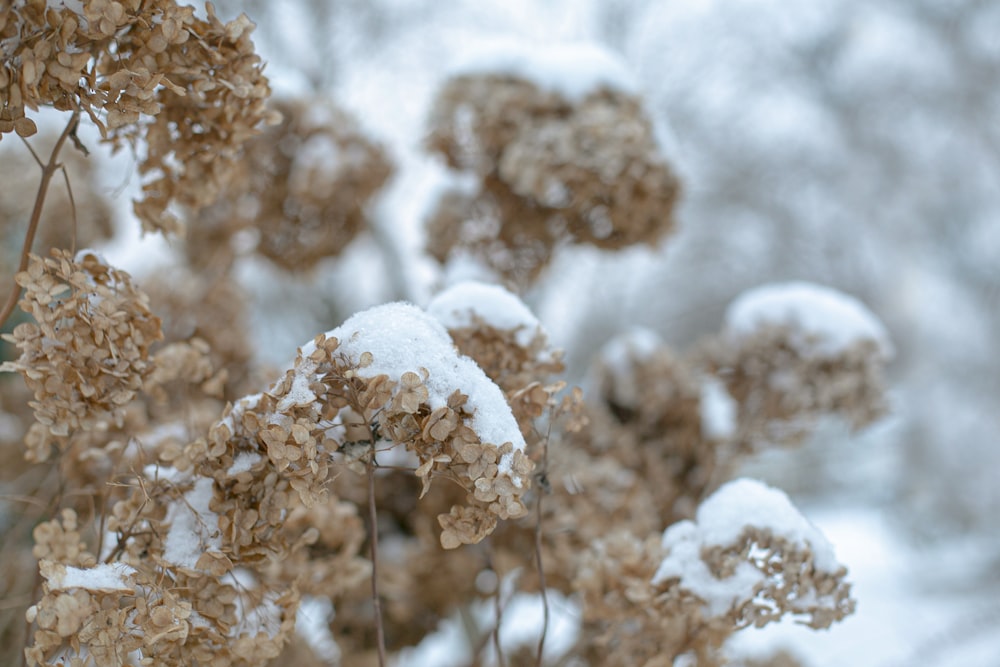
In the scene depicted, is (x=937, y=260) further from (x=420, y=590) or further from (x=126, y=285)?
(x=126, y=285)

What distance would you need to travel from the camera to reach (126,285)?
15.2 inches

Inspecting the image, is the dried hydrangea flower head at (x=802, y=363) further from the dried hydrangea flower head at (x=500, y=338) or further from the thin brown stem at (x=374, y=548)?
the thin brown stem at (x=374, y=548)

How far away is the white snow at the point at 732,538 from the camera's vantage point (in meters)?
0.41

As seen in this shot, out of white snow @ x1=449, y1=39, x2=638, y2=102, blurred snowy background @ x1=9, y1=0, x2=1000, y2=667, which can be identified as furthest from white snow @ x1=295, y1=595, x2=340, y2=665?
blurred snowy background @ x1=9, y1=0, x2=1000, y2=667

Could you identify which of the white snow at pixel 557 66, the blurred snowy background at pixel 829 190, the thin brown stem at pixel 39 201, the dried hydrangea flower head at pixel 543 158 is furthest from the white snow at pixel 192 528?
the blurred snowy background at pixel 829 190

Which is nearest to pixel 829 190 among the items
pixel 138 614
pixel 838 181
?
pixel 838 181

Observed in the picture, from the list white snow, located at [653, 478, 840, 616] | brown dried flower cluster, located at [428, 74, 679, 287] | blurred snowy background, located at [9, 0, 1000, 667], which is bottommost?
white snow, located at [653, 478, 840, 616]

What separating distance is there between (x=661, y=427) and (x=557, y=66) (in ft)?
1.44

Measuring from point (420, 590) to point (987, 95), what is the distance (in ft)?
12.9

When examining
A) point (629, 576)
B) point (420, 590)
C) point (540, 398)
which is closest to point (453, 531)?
point (540, 398)

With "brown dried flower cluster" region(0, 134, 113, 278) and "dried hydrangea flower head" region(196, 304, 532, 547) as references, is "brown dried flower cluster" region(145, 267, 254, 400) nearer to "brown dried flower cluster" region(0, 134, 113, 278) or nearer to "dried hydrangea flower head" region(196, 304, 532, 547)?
"brown dried flower cluster" region(0, 134, 113, 278)

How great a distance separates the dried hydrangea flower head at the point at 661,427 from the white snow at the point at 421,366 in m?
0.50

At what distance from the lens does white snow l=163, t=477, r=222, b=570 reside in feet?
1.15

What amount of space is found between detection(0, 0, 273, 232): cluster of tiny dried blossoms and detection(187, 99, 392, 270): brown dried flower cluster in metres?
0.40
